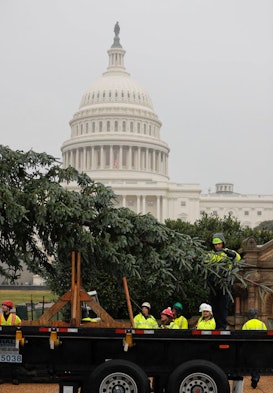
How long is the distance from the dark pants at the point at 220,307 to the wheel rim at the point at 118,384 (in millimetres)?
2872

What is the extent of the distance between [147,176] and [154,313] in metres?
129

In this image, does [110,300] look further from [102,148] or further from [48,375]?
[102,148]

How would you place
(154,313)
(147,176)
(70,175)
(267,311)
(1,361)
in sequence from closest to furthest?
(1,361), (70,175), (267,311), (154,313), (147,176)

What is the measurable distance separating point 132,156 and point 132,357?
501ft

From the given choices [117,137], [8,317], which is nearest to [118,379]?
[8,317]

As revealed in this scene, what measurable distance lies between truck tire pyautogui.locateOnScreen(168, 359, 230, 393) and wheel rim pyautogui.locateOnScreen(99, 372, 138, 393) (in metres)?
0.50

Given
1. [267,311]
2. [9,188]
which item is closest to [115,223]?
[9,188]

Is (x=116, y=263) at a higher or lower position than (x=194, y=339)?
higher

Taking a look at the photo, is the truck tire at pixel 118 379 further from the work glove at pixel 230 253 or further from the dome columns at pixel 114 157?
the dome columns at pixel 114 157

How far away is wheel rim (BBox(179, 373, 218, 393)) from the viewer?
11.1 m

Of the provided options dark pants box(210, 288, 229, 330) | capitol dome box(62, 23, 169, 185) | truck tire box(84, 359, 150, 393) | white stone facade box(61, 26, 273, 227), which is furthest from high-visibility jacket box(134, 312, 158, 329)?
capitol dome box(62, 23, 169, 185)

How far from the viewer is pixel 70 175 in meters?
14.4

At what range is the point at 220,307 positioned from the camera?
13.7m

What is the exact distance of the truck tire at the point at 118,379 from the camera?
36.2 ft
